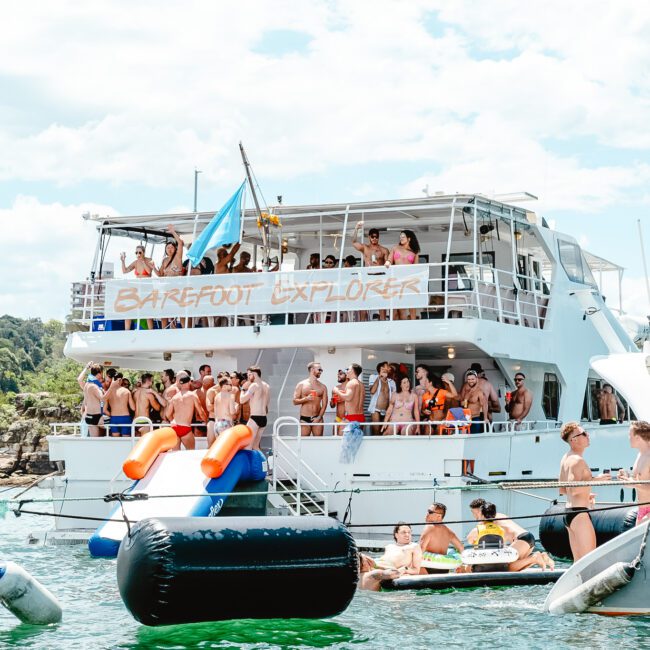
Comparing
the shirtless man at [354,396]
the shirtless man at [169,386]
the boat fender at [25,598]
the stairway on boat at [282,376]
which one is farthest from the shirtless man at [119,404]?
the boat fender at [25,598]

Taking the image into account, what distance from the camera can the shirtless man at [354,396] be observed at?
16906 millimetres

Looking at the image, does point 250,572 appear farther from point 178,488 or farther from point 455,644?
point 178,488

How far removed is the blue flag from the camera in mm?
18641

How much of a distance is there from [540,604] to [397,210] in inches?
320

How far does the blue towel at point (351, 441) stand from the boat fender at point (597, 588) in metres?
5.14

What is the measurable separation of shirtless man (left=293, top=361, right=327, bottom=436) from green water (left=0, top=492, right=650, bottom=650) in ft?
14.6

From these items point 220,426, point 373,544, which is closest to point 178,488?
point 220,426

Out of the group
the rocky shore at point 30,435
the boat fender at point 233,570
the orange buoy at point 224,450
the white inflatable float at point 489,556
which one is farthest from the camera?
the rocky shore at point 30,435

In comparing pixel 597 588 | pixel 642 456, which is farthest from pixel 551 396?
pixel 597 588

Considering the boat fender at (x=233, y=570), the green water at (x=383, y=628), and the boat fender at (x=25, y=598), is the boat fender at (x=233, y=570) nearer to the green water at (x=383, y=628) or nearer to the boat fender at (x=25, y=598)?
the green water at (x=383, y=628)

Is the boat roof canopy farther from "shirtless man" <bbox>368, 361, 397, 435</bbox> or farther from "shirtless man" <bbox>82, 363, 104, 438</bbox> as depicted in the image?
"shirtless man" <bbox>82, 363, 104, 438</bbox>

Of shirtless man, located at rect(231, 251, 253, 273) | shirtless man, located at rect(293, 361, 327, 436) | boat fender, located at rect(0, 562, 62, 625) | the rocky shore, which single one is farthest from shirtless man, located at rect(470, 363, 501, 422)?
the rocky shore

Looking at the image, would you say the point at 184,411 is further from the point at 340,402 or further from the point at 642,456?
the point at 642,456

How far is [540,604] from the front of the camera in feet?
40.1
